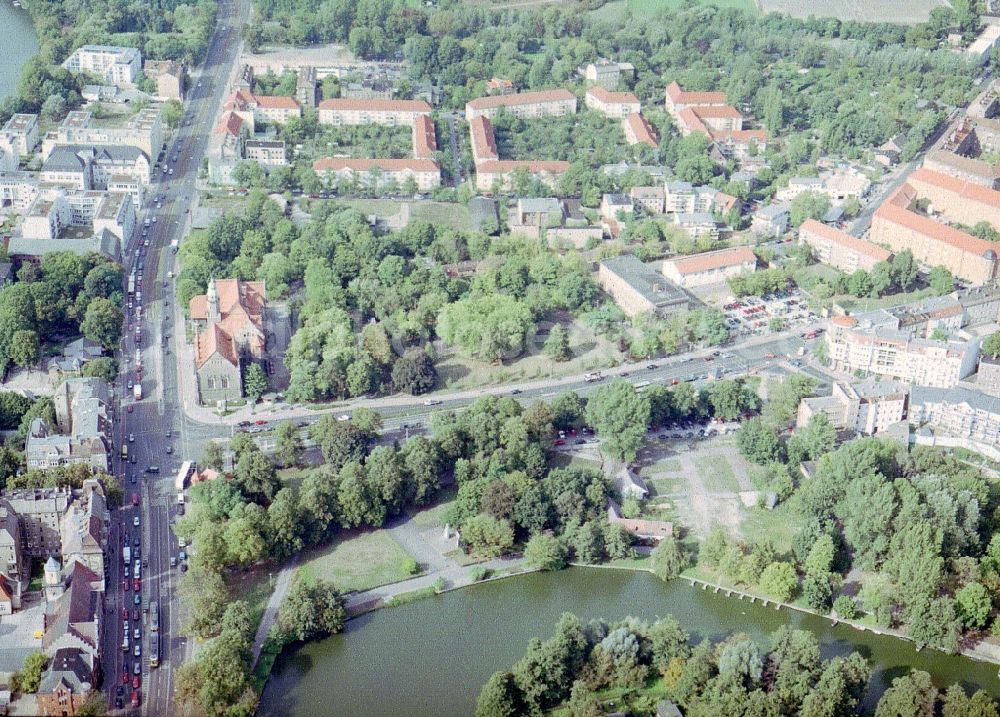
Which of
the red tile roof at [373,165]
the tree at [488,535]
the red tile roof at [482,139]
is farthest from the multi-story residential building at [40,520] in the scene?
the red tile roof at [482,139]

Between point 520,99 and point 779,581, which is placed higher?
point 520,99

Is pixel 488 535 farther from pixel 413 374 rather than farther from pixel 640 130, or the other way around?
pixel 640 130

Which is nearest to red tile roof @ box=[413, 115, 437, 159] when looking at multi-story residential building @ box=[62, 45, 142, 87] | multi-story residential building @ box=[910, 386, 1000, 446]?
multi-story residential building @ box=[62, 45, 142, 87]

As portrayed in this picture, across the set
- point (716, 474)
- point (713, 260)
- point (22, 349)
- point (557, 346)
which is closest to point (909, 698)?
point (716, 474)

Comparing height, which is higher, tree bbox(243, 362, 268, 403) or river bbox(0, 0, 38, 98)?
river bbox(0, 0, 38, 98)

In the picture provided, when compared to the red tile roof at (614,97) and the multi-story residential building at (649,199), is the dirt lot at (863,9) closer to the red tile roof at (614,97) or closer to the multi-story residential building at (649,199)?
the red tile roof at (614,97)

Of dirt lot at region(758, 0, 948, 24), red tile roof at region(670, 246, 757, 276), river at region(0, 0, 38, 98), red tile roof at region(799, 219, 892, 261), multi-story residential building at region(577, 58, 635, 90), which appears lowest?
red tile roof at region(670, 246, 757, 276)

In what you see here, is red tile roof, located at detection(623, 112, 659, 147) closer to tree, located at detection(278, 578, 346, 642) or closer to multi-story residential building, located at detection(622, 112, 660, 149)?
multi-story residential building, located at detection(622, 112, 660, 149)
